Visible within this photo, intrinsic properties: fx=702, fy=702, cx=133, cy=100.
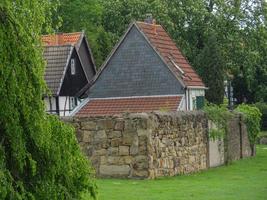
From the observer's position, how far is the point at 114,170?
2008cm

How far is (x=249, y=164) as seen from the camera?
26.5 meters

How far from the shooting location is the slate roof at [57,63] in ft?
145

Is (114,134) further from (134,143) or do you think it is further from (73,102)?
(73,102)

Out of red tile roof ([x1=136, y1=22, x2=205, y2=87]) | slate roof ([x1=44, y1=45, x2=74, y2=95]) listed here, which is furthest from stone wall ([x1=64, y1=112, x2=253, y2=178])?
slate roof ([x1=44, y1=45, x2=74, y2=95])

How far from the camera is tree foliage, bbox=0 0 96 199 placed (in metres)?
7.04

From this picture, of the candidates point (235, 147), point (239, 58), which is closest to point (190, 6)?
point (239, 58)

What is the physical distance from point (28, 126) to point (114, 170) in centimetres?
1296

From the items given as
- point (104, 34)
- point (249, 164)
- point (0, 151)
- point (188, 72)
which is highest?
point (104, 34)

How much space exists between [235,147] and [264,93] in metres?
29.5

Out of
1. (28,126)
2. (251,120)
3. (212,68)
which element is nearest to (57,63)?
(212,68)

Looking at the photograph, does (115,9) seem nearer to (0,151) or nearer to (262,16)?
(262,16)

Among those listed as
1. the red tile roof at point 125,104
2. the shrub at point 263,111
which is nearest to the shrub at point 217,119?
the red tile roof at point 125,104

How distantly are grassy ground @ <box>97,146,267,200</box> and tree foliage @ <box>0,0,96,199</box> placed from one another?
721 cm

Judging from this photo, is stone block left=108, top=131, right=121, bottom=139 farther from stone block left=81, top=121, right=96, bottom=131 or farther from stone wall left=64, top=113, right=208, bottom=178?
stone block left=81, top=121, right=96, bottom=131
